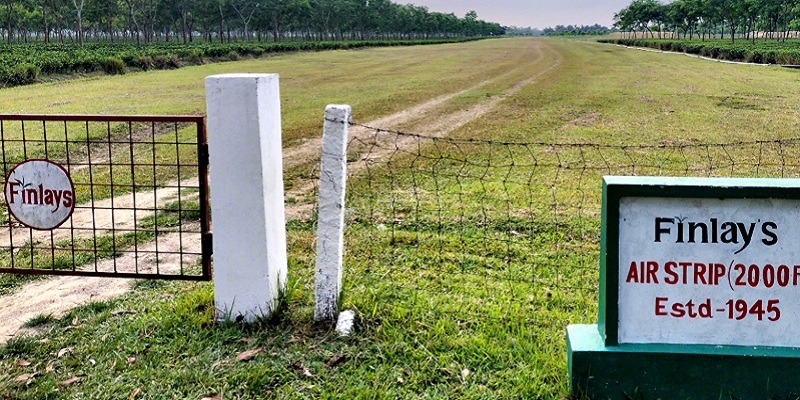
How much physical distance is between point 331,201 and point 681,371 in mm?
2077

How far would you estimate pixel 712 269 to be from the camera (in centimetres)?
332

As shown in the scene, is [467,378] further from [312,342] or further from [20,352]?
[20,352]

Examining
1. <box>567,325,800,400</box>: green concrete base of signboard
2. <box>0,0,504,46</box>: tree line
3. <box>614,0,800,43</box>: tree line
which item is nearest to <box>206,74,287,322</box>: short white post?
<box>567,325,800,400</box>: green concrete base of signboard

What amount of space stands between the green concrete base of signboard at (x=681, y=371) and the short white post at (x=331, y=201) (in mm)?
1515

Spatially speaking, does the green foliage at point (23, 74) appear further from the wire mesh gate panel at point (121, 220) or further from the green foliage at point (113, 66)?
the wire mesh gate panel at point (121, 220)

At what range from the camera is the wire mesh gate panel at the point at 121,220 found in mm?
4746

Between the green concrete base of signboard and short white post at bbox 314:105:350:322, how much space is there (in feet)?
4.97

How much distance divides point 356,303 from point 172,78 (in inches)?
1141

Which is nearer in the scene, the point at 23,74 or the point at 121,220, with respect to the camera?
the point at 121,220

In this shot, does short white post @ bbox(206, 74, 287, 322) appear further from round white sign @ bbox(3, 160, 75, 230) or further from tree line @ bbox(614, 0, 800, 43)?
tree line @ bbox(614, 0, 800, 43)

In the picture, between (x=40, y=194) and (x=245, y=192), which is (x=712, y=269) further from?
(x=40, y=194)

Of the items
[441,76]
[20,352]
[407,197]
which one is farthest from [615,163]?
[441,76]

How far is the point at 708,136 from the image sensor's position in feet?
46.3

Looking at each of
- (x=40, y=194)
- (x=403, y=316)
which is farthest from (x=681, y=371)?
(x=40, y=194)
